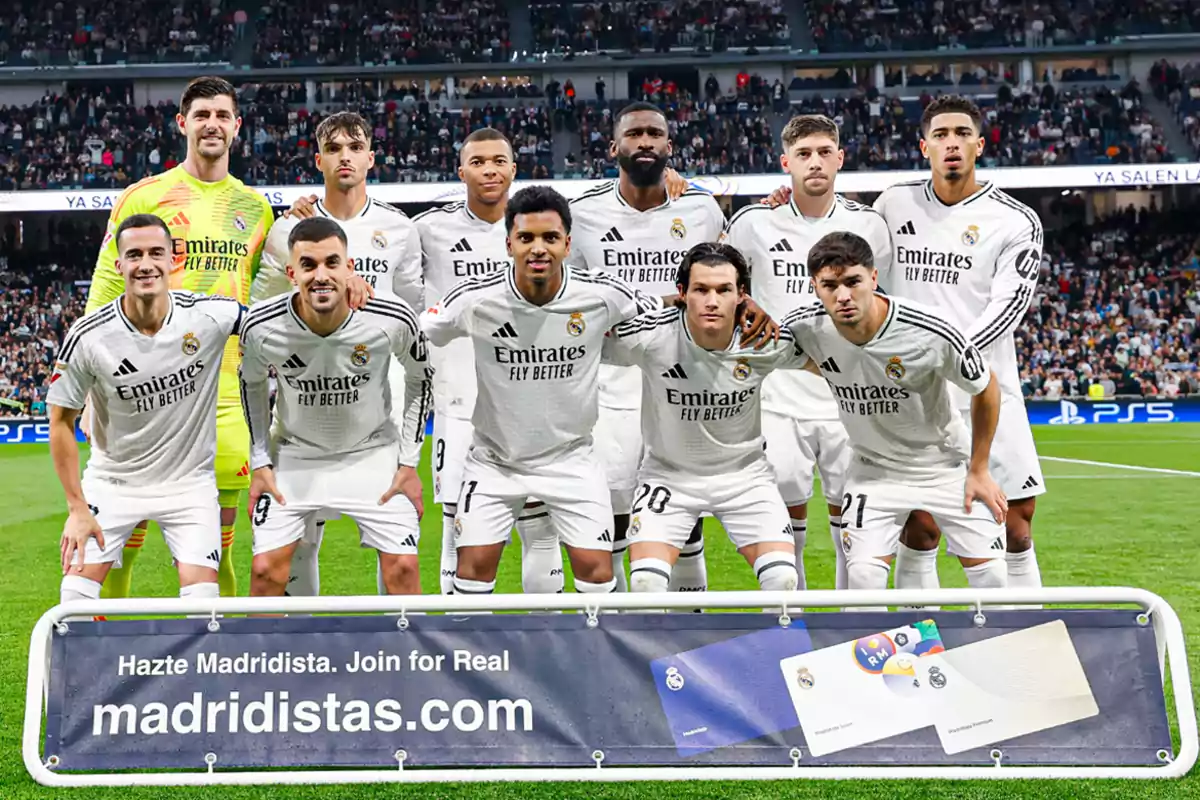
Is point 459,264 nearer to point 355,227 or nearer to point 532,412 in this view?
point 355,227

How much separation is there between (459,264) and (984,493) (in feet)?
8.55

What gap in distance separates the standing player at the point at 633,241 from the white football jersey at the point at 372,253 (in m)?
0.79

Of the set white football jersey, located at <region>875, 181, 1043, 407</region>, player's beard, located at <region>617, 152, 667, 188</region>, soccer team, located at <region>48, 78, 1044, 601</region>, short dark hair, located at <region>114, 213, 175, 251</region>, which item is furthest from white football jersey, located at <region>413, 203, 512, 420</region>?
white football jersey, located at <region>875, 181, 1043, 407</region>

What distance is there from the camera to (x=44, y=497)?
47.5 ft

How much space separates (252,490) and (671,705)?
2012mm

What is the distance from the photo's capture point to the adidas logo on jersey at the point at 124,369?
4824 mm

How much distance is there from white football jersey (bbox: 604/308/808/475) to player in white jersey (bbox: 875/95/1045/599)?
2.92 feet

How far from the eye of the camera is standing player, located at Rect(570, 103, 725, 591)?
5480 mm

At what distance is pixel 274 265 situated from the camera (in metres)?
5.74

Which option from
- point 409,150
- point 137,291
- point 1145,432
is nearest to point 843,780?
point 137,291

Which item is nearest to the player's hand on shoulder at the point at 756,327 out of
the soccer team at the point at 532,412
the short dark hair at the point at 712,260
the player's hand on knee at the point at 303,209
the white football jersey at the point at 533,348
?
the soccer team at the point at 532,412

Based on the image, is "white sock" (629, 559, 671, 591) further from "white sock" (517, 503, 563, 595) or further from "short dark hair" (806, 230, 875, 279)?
"short dark hair" (806, 230, 875, 279)

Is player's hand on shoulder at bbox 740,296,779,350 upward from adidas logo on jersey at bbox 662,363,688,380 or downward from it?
upward

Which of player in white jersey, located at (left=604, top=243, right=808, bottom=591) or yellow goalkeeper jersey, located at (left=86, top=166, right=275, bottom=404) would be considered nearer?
player in white jersey, located at (left=604, top=243, right=808, bottom=591)
